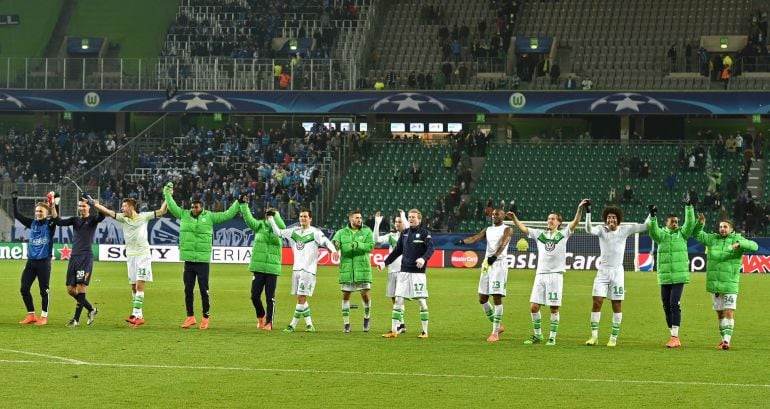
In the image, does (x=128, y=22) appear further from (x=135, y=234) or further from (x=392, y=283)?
(x=392, y=283)

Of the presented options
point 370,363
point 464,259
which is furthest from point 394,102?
point 370,363

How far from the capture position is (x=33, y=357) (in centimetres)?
1908

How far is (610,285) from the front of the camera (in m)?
21.7

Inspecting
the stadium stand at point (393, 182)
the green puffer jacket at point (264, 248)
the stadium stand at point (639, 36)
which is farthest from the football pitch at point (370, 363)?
the stadium stand at point (639, 36)

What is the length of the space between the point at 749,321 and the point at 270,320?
10.8 m

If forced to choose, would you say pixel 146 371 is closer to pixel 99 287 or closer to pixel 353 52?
pixel 99 287

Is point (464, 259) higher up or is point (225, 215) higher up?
point (225, 215)

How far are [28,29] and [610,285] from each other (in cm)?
5505

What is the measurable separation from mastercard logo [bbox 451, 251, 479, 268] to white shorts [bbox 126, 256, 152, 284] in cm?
2967

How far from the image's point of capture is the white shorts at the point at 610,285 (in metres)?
21.7

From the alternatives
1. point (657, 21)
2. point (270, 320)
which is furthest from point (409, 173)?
point (270, 320)

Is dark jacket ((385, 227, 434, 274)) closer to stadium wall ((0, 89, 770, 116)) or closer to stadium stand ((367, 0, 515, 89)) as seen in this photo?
stadium wall ((0, 89, 770, 116))

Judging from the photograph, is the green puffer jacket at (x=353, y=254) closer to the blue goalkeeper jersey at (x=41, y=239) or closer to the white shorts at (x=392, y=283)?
the white shorts at (x=392, y=283)

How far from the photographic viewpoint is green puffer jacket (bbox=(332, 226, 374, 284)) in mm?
23609
